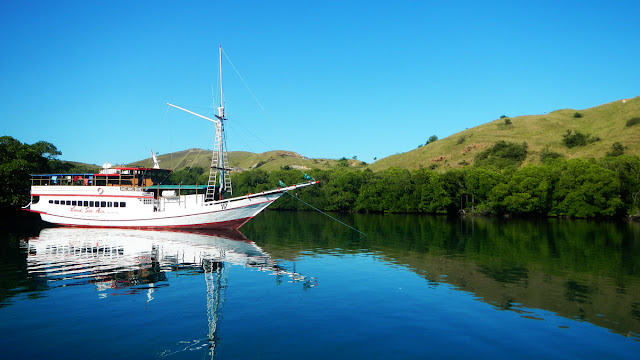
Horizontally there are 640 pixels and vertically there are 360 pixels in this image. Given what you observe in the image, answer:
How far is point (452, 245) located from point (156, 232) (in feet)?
118

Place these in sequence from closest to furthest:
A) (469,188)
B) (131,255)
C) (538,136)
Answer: (131,255) → (469,188) → (538,136)

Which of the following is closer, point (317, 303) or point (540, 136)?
point (317, 303)

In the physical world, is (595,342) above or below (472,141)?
below

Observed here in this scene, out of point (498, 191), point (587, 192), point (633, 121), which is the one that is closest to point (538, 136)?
point (633, 121)

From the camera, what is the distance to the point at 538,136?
163000mm

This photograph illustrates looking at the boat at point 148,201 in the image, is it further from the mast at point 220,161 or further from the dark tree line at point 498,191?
the dark tree line at point 498,191

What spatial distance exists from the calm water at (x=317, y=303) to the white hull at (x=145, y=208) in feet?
57.5

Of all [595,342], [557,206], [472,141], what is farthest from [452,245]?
[472,141]

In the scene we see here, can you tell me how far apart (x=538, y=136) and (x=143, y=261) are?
542 feet

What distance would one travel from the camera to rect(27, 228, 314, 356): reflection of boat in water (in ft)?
75.7

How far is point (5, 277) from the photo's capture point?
984 inches

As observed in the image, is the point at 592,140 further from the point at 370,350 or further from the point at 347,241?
the point at 370,350

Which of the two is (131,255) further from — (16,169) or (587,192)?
(587,192)

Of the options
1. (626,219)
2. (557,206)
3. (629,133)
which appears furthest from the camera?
(629,133)
